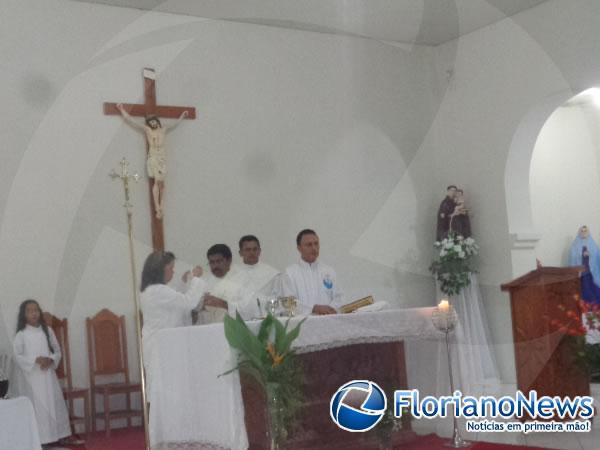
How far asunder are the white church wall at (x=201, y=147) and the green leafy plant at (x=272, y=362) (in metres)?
3.72

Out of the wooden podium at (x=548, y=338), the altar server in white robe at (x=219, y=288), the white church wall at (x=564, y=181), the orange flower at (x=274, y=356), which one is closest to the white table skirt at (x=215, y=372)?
the orange flower at (x=274, y=356)

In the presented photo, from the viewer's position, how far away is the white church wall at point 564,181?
1438 cm

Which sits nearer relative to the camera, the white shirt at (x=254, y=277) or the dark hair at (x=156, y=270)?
the dark hair at (x=156, y=270)

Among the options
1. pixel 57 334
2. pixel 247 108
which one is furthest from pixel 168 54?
pixel 57 334

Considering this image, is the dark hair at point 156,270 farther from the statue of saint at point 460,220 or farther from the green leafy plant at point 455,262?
the statue of saint at point 460,220

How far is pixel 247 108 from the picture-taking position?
11164 mm

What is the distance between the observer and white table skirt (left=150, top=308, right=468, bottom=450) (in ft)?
21.7

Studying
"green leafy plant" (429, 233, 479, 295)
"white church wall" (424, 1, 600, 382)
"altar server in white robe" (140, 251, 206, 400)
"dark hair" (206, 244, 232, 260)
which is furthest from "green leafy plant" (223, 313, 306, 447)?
"white church wall" (424, 1, 600, 382)

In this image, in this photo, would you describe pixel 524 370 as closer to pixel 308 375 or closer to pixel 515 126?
pixel 308 375

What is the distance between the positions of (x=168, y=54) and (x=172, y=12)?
0.50m

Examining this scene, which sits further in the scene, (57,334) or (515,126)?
(515,126)

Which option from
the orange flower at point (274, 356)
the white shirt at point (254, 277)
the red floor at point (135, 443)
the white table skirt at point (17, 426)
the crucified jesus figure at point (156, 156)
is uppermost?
the crucified jesus figure at point (156, 156)

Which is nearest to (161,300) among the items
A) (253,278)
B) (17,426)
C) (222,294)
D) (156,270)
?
(156,270)

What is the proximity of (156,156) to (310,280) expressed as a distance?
119 inches
